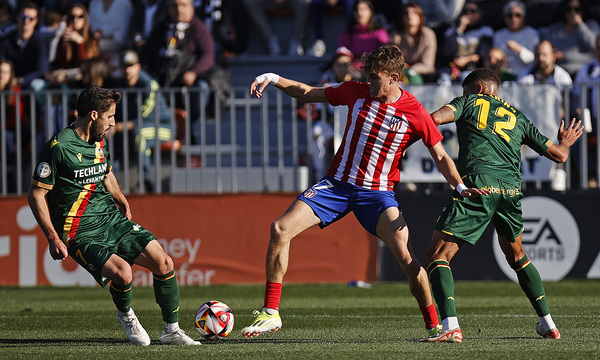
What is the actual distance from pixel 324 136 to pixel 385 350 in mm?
6623

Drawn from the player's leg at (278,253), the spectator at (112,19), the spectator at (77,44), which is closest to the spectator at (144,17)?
the spectator at (112,19)

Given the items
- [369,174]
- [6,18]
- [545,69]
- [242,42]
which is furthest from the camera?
[242,42]

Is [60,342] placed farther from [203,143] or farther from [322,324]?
[203,143]

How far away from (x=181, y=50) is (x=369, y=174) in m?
8.29

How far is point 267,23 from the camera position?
17219 mm

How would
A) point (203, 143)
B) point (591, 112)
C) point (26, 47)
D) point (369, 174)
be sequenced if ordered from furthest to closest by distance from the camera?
1. point (26, 47)
2. point (203, 143)
3. point (591, 112)
4. point (369, 174)

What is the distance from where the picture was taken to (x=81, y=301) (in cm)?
1124

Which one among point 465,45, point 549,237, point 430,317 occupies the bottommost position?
point 549,237

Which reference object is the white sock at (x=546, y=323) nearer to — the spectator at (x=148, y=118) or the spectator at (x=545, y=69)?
the spectator at (x=545, y=69)

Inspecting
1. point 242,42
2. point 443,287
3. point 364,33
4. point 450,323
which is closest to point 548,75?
point 364,33

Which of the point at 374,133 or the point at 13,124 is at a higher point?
the point at 374,133

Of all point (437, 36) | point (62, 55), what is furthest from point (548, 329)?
point (62, 55)

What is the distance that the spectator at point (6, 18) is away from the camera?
1669 centimetres

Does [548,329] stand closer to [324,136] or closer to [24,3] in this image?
[324,136]
